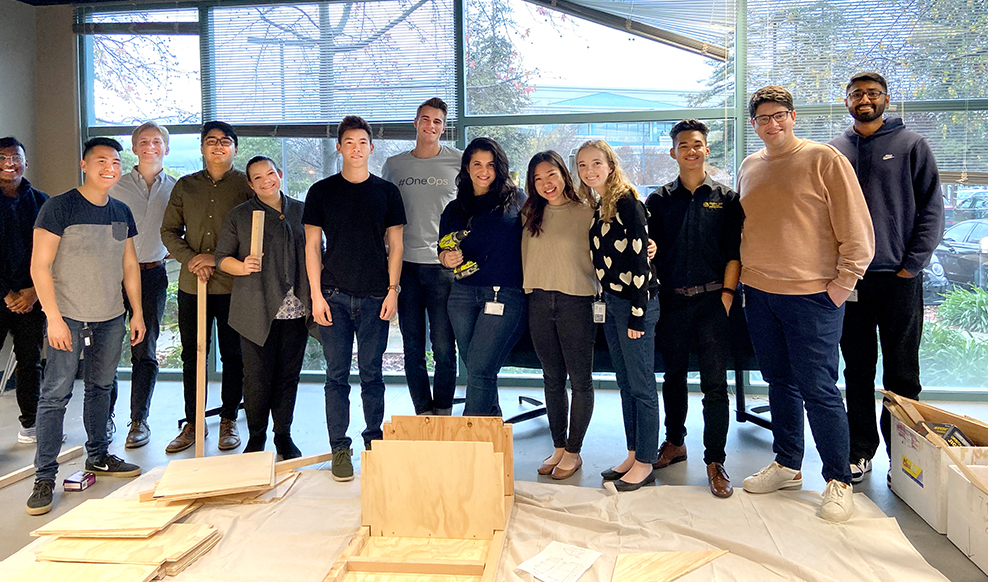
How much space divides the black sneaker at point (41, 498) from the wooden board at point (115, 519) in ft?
0.69

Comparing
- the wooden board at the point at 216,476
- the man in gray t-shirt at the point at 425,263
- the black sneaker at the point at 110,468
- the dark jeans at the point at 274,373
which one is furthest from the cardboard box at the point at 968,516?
the black sneaker at the point at 110,468

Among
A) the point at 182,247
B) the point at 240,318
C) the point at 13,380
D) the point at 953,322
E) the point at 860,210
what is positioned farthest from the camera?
the point at 13,380

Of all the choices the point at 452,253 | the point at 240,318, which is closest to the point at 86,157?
the point at 240,318

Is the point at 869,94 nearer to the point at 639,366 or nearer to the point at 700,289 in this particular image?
the point at 700,289

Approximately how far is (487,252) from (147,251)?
200 cm

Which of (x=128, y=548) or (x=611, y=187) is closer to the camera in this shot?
(x=128, y=548)

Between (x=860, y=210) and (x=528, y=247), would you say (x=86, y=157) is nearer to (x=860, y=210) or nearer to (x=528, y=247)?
(x=528, y=247)

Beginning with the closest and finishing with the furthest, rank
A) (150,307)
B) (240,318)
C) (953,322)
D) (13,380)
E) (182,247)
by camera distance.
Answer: (240,318)
(182,247)
(150,307)
(953,322)
(13,380)

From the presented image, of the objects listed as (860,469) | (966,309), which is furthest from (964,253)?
(860,469)

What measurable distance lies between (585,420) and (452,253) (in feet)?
3.30

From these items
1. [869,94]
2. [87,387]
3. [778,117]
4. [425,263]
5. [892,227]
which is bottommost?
[87,387]

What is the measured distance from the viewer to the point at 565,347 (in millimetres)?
3131

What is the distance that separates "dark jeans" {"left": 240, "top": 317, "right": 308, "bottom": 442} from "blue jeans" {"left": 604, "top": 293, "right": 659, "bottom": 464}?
60.1 inches

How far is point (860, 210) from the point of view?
2734 millimetres
